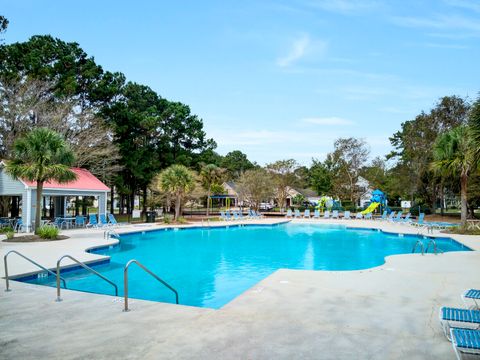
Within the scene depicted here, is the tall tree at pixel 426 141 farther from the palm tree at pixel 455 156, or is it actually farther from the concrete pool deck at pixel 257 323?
the concrete pool deck at pixel 257 323

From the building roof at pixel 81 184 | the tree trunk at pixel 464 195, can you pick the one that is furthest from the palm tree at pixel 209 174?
the tree trunk at pixel 464 195

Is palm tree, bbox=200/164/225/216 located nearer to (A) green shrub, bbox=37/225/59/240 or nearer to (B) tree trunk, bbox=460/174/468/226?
(A) green shrub, bbox=37/225/59/240

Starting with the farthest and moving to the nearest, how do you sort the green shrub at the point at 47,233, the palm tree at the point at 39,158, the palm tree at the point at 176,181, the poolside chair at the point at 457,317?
1. the palm tree at the point at 176,181
2. the green shrub at the point at 47,233
3. the palm tree at the point at 39,158
4. the poolside chair at the point at 457,317

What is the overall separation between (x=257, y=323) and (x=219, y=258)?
8.45 meters

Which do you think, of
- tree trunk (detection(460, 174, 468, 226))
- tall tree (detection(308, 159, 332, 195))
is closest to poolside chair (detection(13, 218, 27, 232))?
tree trunk (detection(460, 174, 468, 226))

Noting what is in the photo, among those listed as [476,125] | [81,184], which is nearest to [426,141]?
[476,125]

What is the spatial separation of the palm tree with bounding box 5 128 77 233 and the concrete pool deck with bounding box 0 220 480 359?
29.0 feet

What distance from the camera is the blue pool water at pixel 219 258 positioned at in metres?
8.73

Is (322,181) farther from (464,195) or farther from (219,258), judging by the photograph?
(219,258)

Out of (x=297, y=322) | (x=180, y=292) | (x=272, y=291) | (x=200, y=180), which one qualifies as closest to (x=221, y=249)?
(x=180, y=292)

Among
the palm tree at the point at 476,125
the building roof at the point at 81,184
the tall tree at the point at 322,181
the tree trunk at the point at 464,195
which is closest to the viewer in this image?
the palm tree at the point at 476,125

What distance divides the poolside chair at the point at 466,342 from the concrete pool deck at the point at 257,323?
0.26 meters

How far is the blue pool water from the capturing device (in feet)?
28.7

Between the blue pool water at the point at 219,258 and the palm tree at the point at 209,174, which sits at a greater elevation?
the palm tree at the point at 209,174
